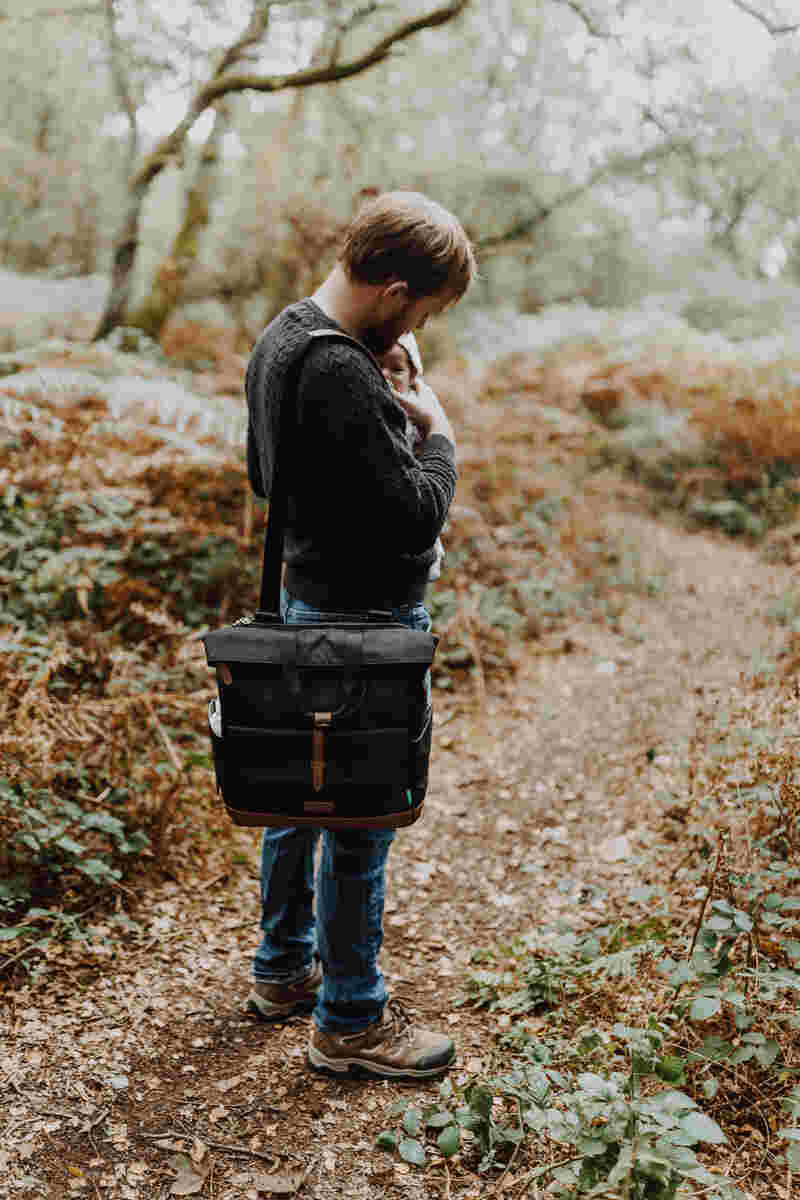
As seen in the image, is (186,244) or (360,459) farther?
(186,244)

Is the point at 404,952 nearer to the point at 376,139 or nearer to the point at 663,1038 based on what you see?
the point at 663,1038

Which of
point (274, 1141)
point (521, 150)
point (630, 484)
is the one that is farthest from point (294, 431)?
point (521, 150)

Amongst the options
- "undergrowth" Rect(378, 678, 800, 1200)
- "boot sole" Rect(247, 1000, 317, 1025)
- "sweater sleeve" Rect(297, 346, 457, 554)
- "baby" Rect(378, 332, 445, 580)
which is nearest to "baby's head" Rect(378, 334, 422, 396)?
"baby" Rect(378, 332, 445, 580)

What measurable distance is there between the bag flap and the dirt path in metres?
1.16

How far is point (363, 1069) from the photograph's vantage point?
2400 millimetres

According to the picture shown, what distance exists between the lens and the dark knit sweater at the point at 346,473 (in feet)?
6.20

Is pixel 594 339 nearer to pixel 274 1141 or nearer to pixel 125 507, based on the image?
pixel 125 507

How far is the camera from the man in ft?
6.27

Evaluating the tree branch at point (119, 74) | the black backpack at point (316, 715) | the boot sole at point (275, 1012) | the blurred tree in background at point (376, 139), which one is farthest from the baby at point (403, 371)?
the tree branch at point (119, 74)

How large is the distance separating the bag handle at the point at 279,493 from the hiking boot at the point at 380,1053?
46.3 inches

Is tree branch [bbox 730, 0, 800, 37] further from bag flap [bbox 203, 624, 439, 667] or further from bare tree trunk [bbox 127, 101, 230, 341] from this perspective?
bag flap [bbox 203, 624, 439, 667]

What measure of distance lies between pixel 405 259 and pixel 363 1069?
80.2 inches

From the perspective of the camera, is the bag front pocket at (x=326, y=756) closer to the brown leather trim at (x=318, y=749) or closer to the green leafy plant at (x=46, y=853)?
the brown leather trim at (x=318, y=749)

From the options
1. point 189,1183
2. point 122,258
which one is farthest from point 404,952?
point 122,258
